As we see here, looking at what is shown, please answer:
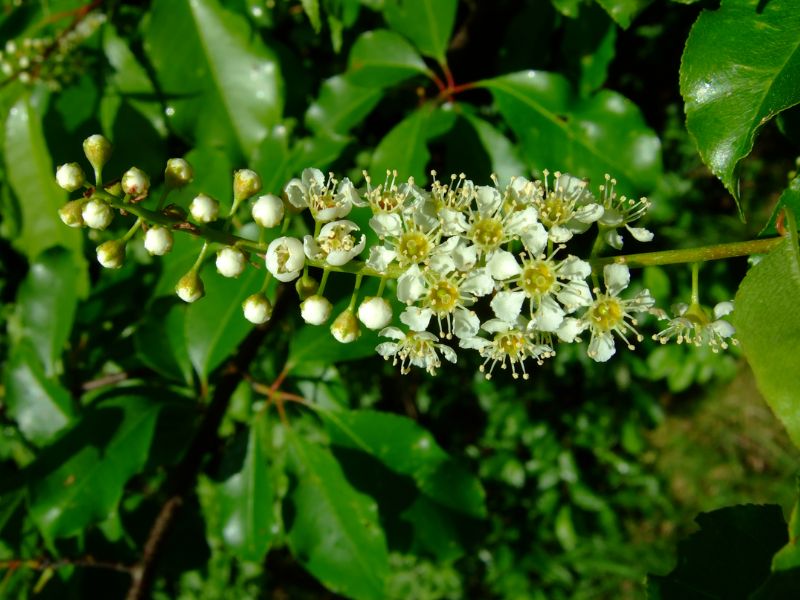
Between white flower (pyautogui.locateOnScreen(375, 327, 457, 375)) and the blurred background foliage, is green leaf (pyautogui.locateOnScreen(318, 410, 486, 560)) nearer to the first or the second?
the blurred background foliage

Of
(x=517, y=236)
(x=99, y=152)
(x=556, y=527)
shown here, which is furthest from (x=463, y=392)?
(x=99, y=152)

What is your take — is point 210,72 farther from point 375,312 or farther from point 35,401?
point 35,401

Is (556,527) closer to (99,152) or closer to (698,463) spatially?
(698,463)

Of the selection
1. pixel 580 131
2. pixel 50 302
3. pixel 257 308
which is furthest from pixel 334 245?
pixel 50 302

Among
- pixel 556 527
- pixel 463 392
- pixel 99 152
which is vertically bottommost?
pixel 556 527

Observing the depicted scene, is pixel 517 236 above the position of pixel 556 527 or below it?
above

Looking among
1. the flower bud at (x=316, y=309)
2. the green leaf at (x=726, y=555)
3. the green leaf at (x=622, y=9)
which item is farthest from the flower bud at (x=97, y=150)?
the green leaf at (x=726, y=555)

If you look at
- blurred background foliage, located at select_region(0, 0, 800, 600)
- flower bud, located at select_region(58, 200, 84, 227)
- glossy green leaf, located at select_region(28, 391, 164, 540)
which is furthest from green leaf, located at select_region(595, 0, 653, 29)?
glossy green leaf, located at select_region(28, 391, 164, 540)
